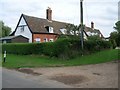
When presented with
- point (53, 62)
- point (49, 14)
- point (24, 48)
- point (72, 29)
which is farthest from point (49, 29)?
point (53, 62)

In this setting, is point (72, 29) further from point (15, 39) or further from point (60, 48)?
point (60, 48)

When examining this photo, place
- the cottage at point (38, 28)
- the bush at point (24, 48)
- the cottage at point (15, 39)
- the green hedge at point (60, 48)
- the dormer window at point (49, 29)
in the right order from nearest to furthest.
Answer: the green hedge at point (60, 48) < the bush at point (24, 48) < the cottage at point (15, 39) < the cottage at point (38, 28) < the dormer window at point (49, 29)

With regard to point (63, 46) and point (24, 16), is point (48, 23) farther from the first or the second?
point (63, 46)

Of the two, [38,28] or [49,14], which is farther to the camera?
[49,14]

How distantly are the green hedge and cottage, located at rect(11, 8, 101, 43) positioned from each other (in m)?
15.5

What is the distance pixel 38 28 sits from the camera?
171 feet

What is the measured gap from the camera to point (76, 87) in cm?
1205

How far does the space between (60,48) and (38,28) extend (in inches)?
1019

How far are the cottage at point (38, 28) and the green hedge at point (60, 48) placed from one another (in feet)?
50.8

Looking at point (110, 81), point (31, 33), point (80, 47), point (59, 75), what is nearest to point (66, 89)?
point (110, 81)

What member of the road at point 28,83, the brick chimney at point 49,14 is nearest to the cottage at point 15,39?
the brick chimney at point 49,14

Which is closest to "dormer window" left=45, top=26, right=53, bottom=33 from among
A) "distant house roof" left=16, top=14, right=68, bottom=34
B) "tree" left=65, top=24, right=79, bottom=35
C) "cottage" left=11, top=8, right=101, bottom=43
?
"cottage" left=11, top=8, right=101, bottom=43

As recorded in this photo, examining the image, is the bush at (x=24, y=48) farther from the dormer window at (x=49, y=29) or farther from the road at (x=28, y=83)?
the dormer window at (x=49, y=29)

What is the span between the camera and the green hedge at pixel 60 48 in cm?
2673
